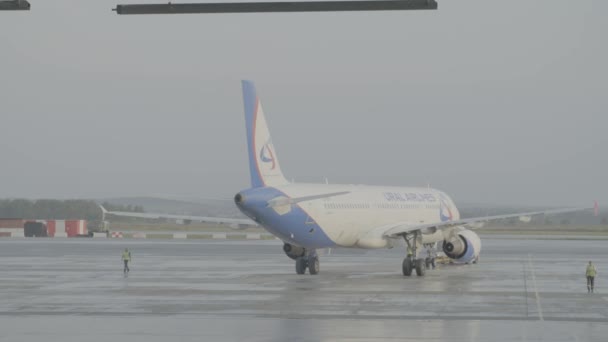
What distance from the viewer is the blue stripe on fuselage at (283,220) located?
39.3 m

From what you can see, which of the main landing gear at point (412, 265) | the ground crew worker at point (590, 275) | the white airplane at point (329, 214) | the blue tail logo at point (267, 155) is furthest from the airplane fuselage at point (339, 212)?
the ground crew worker at point (590, 275)

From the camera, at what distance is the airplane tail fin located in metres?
40.8

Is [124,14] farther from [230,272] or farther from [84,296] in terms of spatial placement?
[230,272]

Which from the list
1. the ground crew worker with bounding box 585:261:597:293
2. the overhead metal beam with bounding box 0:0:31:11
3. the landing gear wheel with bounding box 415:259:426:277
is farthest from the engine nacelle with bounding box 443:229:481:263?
the overhead metal beam with bounding box 0:0:31:11

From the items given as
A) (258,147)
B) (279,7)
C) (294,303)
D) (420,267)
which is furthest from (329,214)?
(279,7)

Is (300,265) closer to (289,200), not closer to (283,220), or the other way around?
(283,220)

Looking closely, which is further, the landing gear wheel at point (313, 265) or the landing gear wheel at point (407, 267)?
the landing gear wheel at point (313, 265)

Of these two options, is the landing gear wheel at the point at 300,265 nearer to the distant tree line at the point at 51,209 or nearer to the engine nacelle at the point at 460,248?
the engine nacelle at the point at 460,248

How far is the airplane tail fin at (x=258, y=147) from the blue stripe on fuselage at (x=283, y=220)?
85cm

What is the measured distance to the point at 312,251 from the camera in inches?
1767

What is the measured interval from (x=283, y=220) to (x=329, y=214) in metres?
3.69

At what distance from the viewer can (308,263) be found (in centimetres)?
4472

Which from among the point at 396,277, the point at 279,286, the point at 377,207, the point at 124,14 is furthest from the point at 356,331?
the point at 377,207

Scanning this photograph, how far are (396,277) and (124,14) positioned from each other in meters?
30.1
